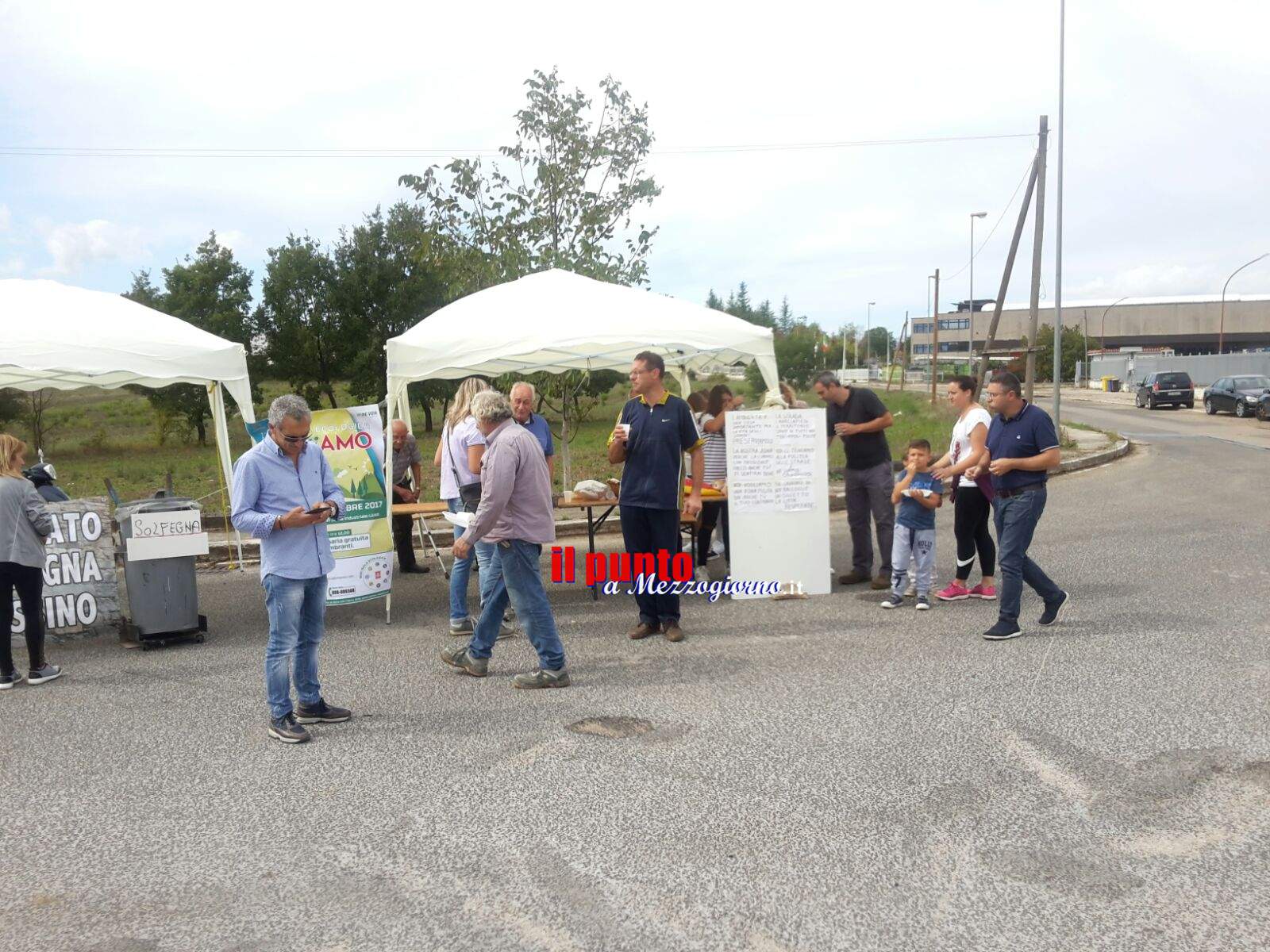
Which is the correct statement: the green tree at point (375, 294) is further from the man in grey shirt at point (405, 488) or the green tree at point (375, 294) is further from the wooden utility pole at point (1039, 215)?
the man in grey shirt at point (405, 488)

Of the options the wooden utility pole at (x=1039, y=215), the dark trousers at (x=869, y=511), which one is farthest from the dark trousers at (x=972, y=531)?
the wooden utility pole at (x=1039, y=215)

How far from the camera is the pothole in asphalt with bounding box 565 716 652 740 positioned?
5359mm

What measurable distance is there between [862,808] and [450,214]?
11025 millimetres

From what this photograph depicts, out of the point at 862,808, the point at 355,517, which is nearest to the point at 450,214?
the point at 355,517

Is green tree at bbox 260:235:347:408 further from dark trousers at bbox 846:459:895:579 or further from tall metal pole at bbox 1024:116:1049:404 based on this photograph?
dark trousers at bbox 846:459:895:579

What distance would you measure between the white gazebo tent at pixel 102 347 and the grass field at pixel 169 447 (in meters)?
4.23

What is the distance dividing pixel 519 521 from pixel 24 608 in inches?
130

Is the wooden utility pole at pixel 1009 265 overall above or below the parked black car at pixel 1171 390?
above

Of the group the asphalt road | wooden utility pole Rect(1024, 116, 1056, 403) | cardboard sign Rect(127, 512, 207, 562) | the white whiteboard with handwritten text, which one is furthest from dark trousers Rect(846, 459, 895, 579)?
wooden utility pole Rect(1024, 116, 1056, 403)

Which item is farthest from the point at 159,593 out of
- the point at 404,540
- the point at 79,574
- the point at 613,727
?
the point at 613,727

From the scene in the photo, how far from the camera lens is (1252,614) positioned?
294 inches

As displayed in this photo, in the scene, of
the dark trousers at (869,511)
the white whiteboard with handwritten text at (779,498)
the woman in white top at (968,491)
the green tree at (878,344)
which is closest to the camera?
the woman in white top at (968,491)

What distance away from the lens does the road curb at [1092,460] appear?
18672 mm

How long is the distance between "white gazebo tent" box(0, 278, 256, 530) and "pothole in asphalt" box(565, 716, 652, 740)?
4.65 m
